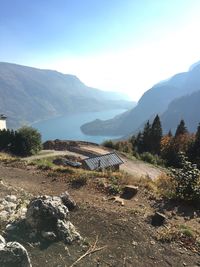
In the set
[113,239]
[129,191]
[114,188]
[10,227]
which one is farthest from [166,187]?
[10,227]

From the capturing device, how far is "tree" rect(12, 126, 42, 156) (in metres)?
32.7

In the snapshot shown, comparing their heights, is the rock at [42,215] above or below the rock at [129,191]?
above

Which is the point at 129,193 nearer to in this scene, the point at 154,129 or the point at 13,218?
the point at 13,218

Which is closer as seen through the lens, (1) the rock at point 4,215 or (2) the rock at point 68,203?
(1) the rock at point 4,215

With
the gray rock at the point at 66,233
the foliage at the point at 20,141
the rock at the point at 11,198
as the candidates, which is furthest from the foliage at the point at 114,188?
the foliage at the point at 20,141

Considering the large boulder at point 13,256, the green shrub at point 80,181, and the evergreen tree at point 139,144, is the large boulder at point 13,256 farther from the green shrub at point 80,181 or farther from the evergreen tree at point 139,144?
the evergreen tree at point 139,144

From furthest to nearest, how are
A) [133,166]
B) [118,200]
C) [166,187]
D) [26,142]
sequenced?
[133,166] < [26,142] < [166,187] < [118,200]

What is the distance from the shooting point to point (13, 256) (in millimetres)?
5449

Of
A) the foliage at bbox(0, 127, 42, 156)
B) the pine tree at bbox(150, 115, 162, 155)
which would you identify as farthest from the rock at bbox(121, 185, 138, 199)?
the pine tree at bbox(150, 115, 162, 155)

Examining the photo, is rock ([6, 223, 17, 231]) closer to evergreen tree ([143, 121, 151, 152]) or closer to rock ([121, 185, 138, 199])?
rock ([121, 185, 138, 199])

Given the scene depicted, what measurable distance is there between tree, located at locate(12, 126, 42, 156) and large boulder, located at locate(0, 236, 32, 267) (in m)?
27.5

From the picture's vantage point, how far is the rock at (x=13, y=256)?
538 centimetres

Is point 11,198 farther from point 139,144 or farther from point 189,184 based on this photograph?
point 139,144

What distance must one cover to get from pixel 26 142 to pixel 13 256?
2823 cm
